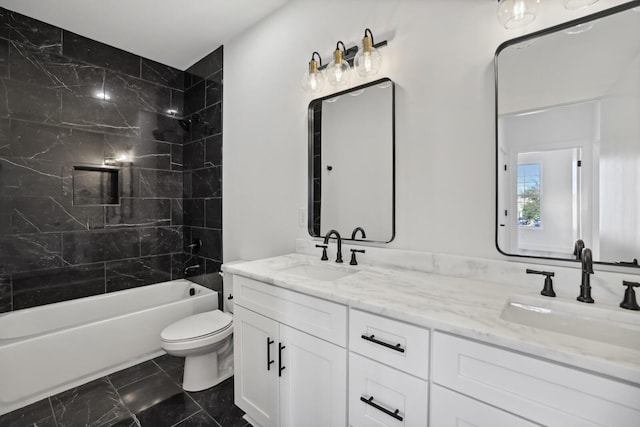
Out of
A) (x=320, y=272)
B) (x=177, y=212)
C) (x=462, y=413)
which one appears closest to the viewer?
(x=462, y=413)

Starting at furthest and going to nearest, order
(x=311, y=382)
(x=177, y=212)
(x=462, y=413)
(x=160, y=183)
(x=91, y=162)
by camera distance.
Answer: (x=177, y=212) < (x=160, y=183) < (x=91, y=162) < (x=311, y=382) < (x=462, y=413)

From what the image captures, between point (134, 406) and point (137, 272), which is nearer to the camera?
point (134, 406)

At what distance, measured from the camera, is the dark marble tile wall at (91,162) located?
7.48ft

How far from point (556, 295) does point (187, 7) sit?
287cm

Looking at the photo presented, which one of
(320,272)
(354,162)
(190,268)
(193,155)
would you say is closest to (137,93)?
(193,155)

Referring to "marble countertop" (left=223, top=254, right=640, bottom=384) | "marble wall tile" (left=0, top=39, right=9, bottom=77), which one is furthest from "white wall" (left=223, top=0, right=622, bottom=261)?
"marble wall tile" (left=0, top=39, right=9, bottom=77)

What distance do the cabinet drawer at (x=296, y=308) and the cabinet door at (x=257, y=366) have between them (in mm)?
62

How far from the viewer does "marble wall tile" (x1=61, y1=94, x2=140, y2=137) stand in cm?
A: 251

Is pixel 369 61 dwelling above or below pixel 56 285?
above

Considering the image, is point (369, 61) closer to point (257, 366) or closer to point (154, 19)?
point (257, 366)

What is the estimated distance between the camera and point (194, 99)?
3.10m

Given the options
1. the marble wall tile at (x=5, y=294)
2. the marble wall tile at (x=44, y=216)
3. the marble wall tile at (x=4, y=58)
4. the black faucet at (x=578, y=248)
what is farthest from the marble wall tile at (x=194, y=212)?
the black faucet at (x=578, y=248)

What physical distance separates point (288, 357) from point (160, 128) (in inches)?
111

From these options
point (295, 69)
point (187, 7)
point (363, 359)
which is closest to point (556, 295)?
point (363, 359)
